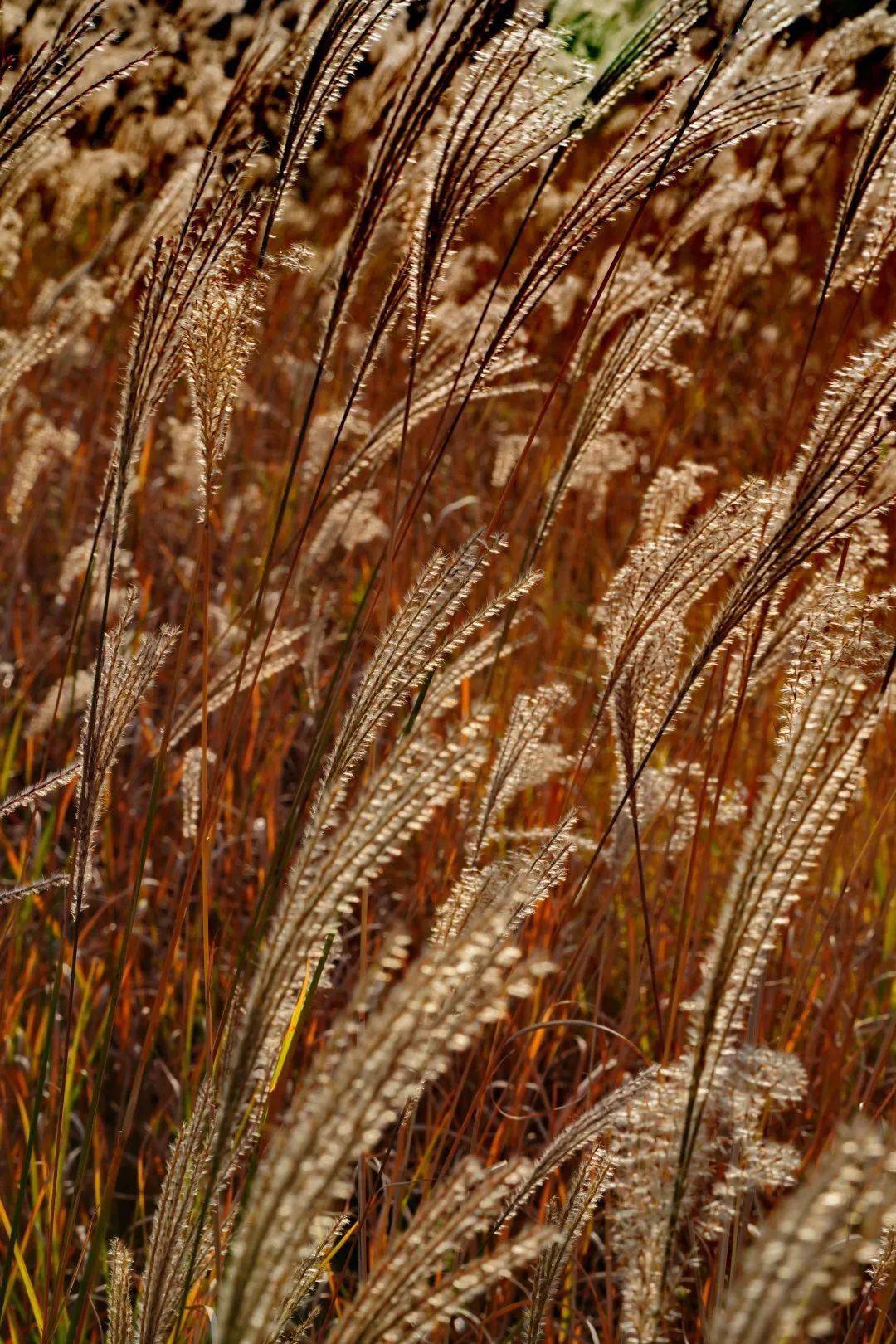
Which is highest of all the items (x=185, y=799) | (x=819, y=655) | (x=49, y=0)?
(x=49, y=0)

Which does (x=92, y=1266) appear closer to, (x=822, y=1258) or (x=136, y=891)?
(x=136, y=891)

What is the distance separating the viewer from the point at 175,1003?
7.00 ft

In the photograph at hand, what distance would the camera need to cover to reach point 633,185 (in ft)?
3.30

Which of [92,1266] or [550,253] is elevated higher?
[550,253]

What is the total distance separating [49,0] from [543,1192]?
5.55 ft

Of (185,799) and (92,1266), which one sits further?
(185,799)

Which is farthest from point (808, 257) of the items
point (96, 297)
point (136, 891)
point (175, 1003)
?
point (136, 891)

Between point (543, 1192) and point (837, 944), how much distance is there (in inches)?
32.7

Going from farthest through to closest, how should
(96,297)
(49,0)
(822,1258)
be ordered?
(96,297) < (49,0) < (822,1258)

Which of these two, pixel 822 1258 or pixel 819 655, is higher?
pixel 819 655

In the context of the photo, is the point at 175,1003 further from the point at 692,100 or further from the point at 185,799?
the point at 692,100

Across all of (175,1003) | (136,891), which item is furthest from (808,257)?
(136,891)

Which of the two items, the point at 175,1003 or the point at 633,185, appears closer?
the point at 633,185

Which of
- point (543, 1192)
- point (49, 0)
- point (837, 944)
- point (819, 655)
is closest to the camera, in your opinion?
point (819, 655)
